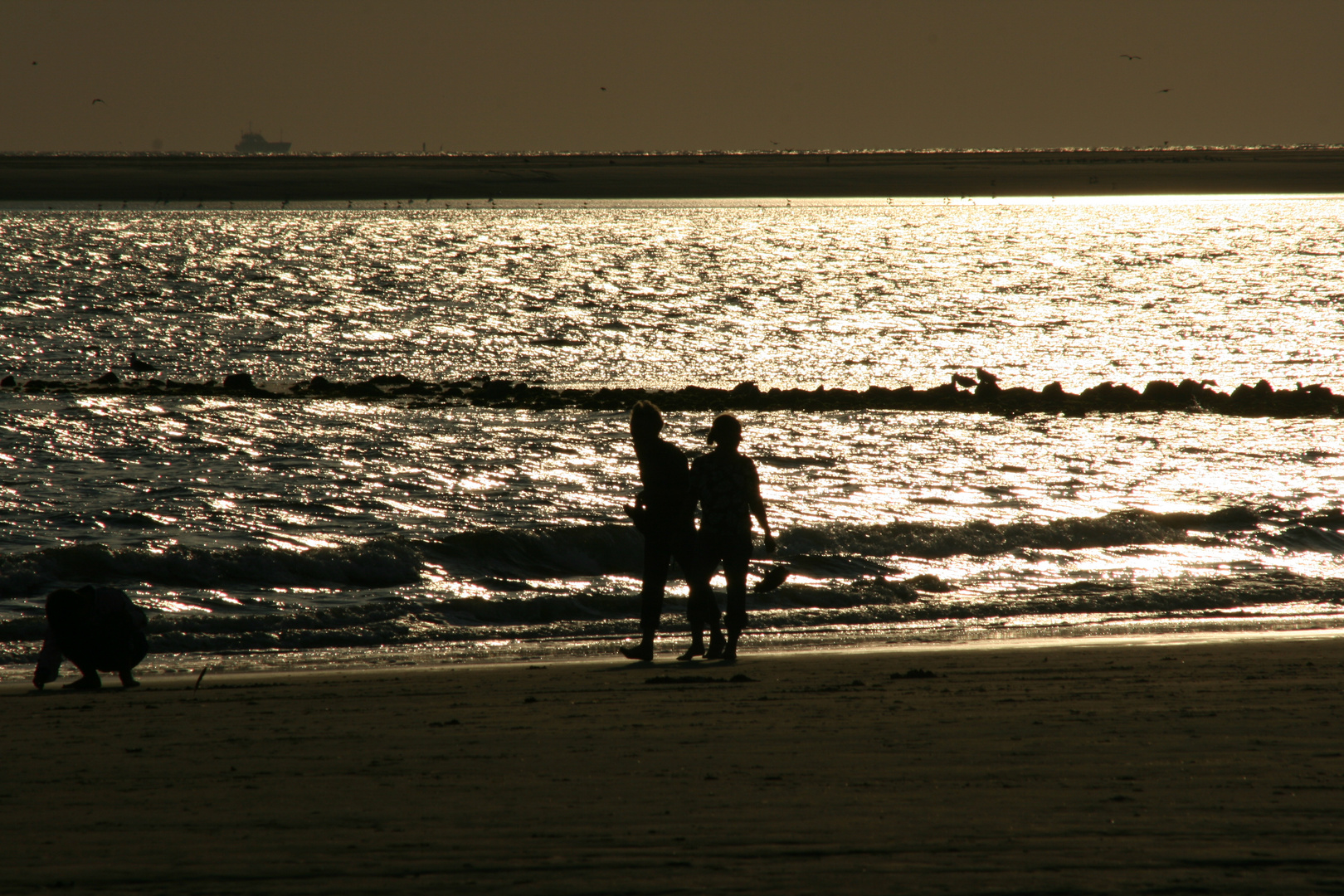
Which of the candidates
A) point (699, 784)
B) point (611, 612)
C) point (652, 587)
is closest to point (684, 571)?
point (652, 587)

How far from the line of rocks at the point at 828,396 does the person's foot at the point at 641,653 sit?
14.9 metres

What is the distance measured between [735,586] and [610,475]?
894 cm

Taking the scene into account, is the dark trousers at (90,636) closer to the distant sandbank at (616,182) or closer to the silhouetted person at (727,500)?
the silhouetted person at (727,500)

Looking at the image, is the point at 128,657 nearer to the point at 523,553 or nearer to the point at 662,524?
the point at 662,524

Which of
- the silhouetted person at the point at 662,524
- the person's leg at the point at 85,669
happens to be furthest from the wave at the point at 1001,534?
the person's leg at the point at 85,669

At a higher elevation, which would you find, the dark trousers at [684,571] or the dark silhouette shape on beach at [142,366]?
the dark trousers at [684,571]

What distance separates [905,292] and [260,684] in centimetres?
4522

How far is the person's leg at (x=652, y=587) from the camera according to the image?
9188 millimetres

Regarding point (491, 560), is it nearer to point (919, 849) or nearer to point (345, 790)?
point (345, 790)

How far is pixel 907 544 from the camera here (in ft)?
46.9

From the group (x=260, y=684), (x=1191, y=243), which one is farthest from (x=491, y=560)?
(x=1191, y=243)

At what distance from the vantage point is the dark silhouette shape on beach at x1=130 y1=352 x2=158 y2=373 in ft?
97.8

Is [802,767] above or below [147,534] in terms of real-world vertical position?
above

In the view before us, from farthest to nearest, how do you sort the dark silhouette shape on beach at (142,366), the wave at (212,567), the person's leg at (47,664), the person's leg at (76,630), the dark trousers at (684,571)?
the dark silhouette shape on beach at (142,366) < the wave at (212,567) < the dark trousers at (684,571) < the person's leg at (47,664) < the person's leg at (76,630)
